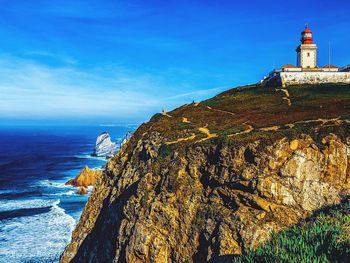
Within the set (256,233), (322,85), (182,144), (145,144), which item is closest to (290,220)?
(256,233)

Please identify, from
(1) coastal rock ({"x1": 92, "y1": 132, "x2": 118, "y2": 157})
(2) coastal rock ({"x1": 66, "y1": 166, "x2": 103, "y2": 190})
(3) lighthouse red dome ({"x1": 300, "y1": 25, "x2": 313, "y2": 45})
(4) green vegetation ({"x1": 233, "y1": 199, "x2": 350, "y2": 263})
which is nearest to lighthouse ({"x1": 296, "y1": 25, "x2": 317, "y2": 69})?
(3) lighthouse red dome ({"x1": 300, "y1": 25, "x2": 313, "y2": 45})

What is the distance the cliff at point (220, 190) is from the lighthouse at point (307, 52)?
38881 millimetres

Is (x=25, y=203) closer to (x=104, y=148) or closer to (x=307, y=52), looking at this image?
(x=307, y=52)

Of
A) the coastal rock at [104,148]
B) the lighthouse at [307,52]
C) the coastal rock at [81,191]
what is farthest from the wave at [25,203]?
the coastal rock at [104,148]

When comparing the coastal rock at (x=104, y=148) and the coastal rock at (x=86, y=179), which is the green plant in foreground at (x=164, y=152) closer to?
the coastal rock at (x=86, y=179)

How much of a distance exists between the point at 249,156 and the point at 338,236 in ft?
62.7

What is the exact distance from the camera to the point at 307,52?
7581 cm

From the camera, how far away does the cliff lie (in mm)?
26547

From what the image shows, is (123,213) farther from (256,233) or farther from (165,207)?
(256,233)

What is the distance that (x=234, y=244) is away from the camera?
25422 millimetres

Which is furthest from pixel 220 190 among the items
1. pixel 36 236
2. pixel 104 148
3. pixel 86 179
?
pixel 104 148

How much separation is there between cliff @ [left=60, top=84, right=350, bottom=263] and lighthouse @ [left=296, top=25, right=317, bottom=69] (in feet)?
128

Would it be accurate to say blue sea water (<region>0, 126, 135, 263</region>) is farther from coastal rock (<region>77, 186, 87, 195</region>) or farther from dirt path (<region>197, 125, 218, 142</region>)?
dirt path (<region>197, 125, 218, 142</region>)

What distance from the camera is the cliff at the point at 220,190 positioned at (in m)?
26.5
